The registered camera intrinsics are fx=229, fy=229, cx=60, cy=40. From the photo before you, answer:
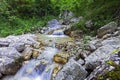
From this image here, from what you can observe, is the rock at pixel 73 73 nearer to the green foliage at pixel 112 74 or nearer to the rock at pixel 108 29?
the green foliage at pixel 112 74

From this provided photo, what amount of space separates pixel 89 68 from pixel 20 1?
1173 cm

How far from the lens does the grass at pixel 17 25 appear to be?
12.6 m

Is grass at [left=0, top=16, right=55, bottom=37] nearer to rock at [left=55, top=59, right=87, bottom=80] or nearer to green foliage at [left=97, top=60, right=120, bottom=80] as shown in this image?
rock at [left=55, top=59, right=87, bottom=80]

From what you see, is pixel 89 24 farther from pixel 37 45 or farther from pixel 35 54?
pixel 35 54

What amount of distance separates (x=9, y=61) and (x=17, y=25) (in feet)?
24.1

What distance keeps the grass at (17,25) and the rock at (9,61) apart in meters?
4.74

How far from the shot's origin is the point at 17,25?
46.7ft

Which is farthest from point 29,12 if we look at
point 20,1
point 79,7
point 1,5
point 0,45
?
point 0,45

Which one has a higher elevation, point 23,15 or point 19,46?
point 19,46

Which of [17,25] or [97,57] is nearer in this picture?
[97,57]

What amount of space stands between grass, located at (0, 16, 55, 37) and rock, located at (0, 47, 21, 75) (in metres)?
4.74

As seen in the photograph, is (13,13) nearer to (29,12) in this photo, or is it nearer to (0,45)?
(29,12)

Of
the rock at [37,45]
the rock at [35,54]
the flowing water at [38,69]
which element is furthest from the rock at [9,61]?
the rock at [37,45]

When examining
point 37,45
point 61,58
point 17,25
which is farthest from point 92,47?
point 17,25
